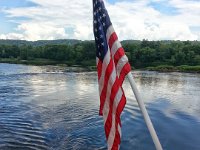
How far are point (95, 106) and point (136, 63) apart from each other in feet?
320

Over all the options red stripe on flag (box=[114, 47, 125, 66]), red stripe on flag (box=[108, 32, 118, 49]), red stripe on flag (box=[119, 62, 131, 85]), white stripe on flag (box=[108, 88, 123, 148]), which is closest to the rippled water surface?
white stripe on flag (box=[108, 88, 123, 148])

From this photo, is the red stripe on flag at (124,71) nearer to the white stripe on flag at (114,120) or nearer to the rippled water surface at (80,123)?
the white stripe on flag at (114,120)

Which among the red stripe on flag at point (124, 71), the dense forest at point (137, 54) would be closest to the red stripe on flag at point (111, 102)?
the red stripe on flag at point (124, 71)

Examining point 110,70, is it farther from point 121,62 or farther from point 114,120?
point 114,120

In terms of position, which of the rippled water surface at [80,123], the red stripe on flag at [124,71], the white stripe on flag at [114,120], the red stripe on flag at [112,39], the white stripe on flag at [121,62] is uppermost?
the red stripe on flag at [112,39]

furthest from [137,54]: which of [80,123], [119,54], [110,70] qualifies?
[110,70]

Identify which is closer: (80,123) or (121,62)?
(121,62)

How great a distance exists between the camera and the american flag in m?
7.58

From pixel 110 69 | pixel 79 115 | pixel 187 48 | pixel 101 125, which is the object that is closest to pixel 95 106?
pixel 79 115

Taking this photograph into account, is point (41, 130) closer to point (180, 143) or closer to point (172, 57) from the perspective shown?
point (180, 143)

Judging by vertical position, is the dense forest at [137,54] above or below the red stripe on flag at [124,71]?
below

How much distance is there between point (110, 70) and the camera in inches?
298

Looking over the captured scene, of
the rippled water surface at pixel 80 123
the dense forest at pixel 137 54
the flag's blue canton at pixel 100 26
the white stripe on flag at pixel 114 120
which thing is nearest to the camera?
the white stripe on flag at pixel 114 120

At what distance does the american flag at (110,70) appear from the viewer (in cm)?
758
